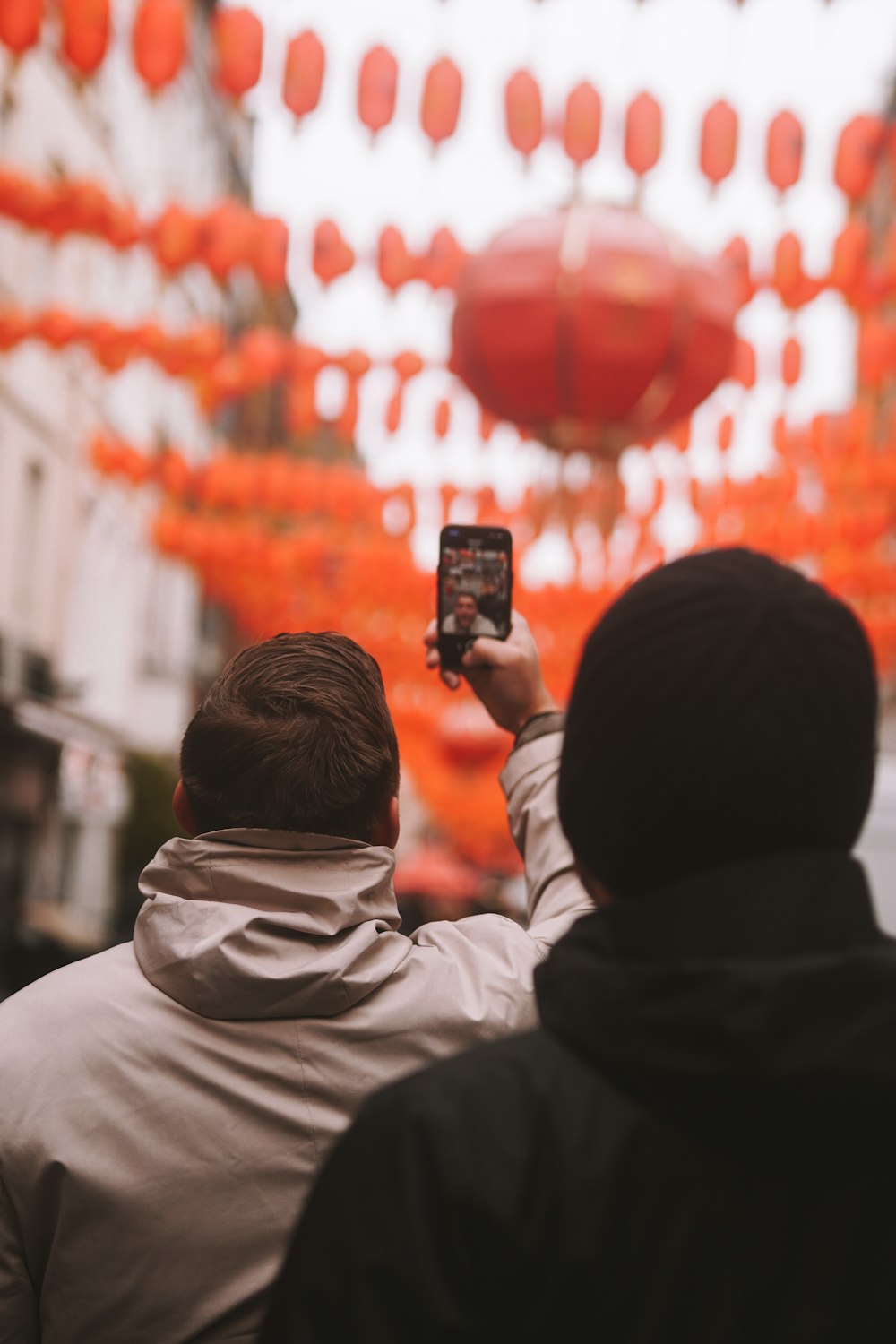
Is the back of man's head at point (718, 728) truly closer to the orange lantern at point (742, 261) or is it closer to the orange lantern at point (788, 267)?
the orange lantern at point (788, 267)

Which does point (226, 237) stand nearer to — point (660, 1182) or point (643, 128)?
point (643, 128)

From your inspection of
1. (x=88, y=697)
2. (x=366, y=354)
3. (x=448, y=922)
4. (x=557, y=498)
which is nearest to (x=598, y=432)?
(x=557, y=498)

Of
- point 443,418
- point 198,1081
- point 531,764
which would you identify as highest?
point 443,418

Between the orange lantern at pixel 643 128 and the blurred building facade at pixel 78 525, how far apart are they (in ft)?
24.3

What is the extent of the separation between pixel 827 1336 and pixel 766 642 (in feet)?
1.72

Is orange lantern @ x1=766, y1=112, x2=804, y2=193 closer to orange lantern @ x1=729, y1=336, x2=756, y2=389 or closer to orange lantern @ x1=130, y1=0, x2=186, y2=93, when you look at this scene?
orange lantern @ x1=130, y1=0, x2=186, y2=93

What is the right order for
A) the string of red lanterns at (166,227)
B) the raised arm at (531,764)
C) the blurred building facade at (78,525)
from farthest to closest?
1. the blurred building facade at (78,525)
2. the string of red lanterns at (166,227)
3. the raised arm at (531,764)

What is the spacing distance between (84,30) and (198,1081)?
5329 mm

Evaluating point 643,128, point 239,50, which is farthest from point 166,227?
point 643,128

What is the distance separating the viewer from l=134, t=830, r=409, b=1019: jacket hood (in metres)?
1.77

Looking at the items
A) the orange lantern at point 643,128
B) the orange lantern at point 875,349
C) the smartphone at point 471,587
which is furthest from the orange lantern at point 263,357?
the smartphone at point 471,587

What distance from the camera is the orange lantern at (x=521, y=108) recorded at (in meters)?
6.67

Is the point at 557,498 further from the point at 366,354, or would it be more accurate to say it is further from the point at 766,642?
the point at 766,642

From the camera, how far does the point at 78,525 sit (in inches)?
855
